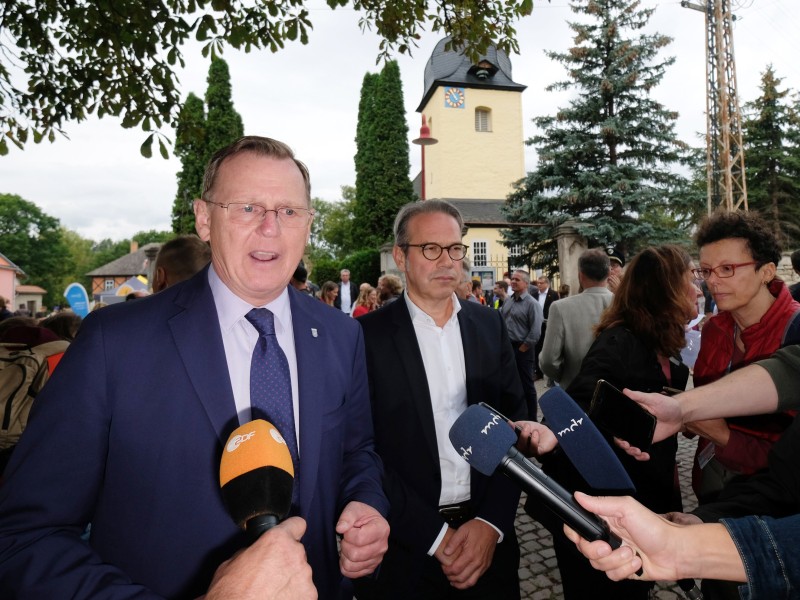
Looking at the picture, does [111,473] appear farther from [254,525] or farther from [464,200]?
[464,200]

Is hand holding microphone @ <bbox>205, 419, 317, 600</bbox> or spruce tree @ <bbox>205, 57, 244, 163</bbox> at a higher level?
spruce tree @ <bbox>205, 57, 244, 163</bbox>

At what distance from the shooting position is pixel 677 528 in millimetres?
1161

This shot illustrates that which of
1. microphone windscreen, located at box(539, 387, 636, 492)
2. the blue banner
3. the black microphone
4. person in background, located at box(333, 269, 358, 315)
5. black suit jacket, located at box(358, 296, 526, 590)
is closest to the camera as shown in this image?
the black microphone

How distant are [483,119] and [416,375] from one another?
3356cm

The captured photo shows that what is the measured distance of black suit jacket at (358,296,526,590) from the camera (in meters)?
2.04

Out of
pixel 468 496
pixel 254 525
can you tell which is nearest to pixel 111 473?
pixel 254 525

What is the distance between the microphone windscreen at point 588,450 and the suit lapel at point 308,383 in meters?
0.75

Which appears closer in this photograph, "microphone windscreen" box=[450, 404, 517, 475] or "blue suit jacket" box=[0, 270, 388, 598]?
"blue suit jacket" box=[0, 270, 388, 598]

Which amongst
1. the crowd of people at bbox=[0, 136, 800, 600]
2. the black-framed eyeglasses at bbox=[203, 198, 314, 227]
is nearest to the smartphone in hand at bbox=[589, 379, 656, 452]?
the crowd of people at bbox=[0, 136, 800, 600]

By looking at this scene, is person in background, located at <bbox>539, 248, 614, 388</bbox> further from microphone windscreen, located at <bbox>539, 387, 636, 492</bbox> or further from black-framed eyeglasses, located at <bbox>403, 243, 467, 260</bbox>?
microphone windscreen, located at <bbox>539, 387, 636, 492</bbox>

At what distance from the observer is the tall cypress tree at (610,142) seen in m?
16.2

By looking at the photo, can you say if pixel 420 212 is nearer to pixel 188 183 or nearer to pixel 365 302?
pixel 365 302

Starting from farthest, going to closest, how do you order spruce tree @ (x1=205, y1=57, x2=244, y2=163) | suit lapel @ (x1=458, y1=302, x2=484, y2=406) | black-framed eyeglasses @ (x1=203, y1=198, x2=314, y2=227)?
spruce tree @ (x1=205, y1=57, x2=244, y2=163)
suit lapel @ (x1=458, y1=302, x2=484, y2=406)
black-framed eyeglasses @ (x1=203, y1=198, x2=314, y2=227)

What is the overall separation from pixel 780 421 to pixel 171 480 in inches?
95.9
